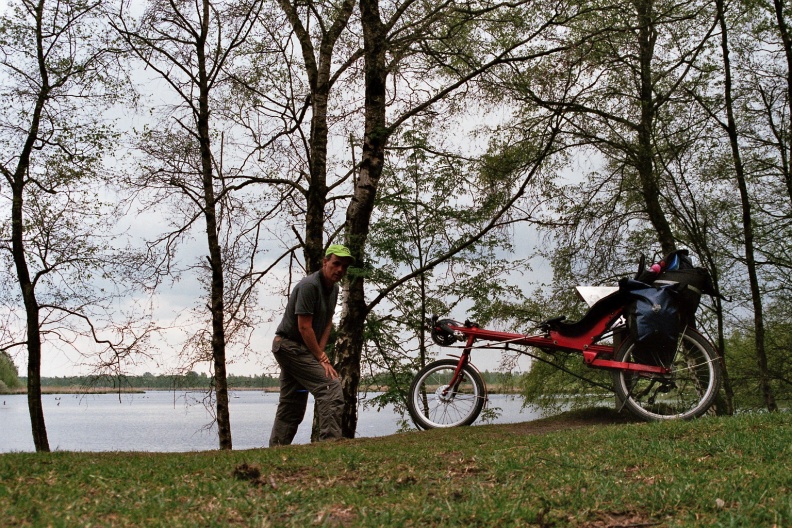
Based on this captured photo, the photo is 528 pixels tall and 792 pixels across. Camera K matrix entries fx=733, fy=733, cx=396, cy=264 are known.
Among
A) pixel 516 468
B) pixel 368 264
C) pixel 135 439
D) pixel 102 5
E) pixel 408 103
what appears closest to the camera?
pixel 516 468

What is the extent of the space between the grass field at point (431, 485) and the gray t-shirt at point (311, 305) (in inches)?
59.2

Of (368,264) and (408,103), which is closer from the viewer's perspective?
(368,264)

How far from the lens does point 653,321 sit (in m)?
8.66

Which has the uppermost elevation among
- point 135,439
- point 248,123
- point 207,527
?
point 248,123

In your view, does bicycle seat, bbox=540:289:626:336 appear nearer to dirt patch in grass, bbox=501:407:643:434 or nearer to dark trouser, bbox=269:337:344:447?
dirt patch in grass, bbox=501:407:643:434

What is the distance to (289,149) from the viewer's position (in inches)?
745

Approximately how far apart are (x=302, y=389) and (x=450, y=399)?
1.89 metres

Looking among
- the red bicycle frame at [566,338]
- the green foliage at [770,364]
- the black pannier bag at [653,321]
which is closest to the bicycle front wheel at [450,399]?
the red bicycle frame at [566,338]

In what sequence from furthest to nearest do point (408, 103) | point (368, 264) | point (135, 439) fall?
point (135, 439) < point (408, 103) < point (368, 264)

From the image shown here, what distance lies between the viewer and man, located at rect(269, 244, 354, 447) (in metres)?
8.19

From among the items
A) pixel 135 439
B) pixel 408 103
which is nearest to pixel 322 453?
pixel 408 103

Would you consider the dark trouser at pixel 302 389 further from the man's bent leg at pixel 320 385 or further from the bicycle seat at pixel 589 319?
the bicycle seat at pixel 589 319

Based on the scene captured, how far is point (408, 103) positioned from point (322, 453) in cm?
1037

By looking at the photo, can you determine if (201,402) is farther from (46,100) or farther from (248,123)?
(46,100)
